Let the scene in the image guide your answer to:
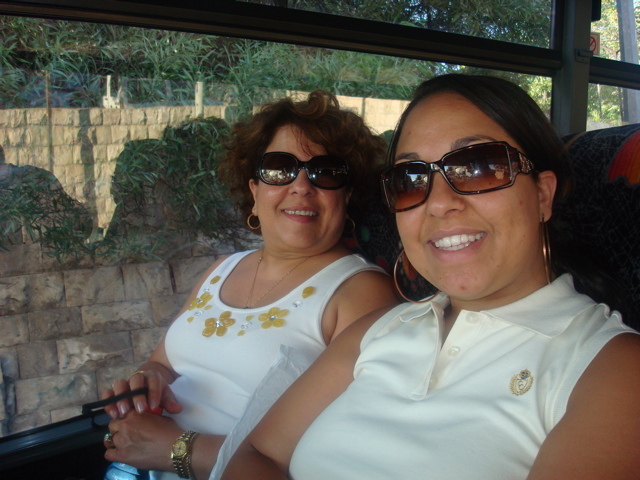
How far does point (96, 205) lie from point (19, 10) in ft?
2.35

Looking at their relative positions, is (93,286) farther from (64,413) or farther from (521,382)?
(521,382)

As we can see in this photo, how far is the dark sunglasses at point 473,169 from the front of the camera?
40.5 inches

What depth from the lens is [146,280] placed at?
6.91 ft

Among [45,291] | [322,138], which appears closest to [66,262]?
[45,291]

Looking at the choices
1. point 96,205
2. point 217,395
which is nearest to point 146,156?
point 96,205

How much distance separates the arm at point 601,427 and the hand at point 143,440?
1.07m

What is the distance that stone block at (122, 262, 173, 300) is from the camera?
6.77 ft

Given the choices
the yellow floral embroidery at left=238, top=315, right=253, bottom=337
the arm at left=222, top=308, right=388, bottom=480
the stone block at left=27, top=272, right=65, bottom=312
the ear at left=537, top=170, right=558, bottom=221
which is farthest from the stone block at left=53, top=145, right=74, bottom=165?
the ear at left=537, top=170, right=558, bottom=221

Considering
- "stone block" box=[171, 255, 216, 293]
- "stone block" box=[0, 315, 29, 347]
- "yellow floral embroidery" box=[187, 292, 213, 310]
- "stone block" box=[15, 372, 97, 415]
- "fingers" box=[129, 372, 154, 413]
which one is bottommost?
"stone block" box=[15, 372, 97, 415]

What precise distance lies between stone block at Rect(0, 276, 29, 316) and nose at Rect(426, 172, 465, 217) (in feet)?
5.23

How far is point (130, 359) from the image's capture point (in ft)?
6.99

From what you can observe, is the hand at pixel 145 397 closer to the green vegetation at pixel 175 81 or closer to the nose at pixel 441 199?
the green vegetation at pixel 175 81

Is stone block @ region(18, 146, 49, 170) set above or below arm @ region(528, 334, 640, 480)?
above

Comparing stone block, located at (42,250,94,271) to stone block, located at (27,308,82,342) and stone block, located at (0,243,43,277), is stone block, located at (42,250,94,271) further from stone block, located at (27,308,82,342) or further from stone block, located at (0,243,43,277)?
stone block, located at (27,308,82,342)
